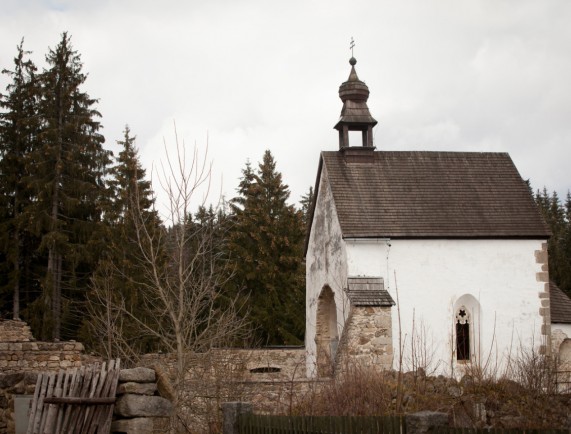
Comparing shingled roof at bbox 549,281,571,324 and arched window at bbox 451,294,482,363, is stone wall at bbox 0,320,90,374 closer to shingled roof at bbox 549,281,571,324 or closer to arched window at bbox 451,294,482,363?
arched window at bbox 451,294,482,363

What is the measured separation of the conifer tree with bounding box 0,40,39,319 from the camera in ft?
88.6

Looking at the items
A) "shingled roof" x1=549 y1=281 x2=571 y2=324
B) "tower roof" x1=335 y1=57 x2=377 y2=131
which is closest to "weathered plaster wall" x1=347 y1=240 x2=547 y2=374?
"shingled roof" x1=549 y1=281 x2=571 y2=324

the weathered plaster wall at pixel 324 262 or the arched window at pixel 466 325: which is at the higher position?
the weathered plaster wall at pixel 324 262

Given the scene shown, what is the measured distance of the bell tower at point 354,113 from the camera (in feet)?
74.1

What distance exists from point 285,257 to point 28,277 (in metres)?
12.6

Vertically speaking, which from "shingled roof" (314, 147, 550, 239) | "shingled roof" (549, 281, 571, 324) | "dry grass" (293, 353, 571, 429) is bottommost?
"dry grass" (293, 353, 571, 429)

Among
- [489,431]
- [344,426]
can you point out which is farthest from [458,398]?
[489,431]

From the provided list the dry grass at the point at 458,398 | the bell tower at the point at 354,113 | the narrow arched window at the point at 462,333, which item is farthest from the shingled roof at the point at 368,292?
the bell tower at the point at 354,113

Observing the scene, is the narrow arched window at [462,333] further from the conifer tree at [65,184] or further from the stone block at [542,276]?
the conifer tree at [65,184]

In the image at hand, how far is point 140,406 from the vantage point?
320 inches

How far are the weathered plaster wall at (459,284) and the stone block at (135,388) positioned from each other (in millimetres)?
11914

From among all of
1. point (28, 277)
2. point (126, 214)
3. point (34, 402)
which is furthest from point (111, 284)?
point (34, 402)

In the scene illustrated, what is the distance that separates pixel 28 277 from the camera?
1096 inches

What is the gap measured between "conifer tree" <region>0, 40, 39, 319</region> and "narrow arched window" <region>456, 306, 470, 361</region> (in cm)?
1597
